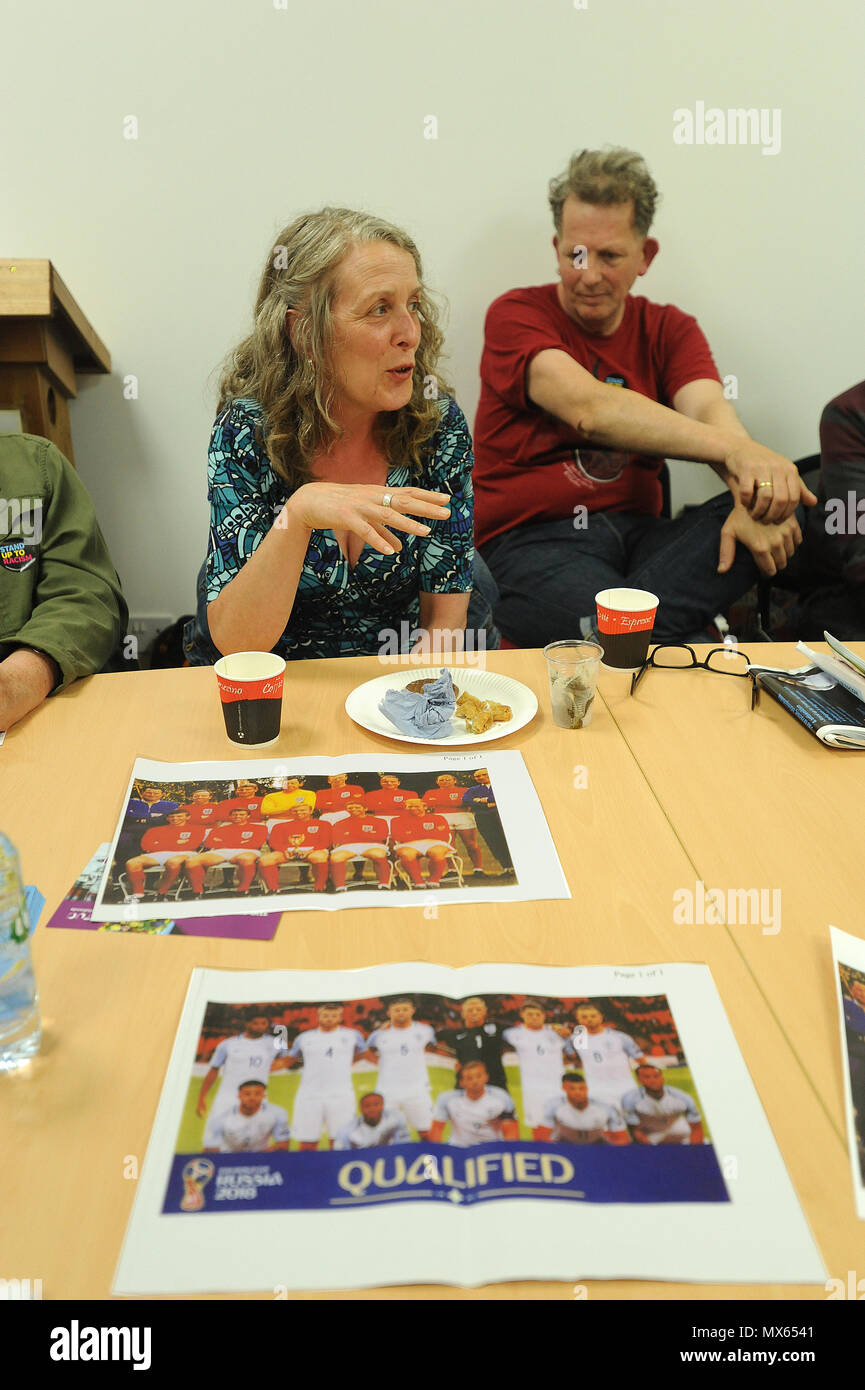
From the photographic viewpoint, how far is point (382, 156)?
257 cm

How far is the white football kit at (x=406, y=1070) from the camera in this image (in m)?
0.73

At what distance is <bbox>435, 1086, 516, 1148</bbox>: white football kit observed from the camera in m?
0.71

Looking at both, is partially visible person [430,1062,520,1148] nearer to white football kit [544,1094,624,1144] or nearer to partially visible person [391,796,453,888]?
white football kit [544,1094,624,1144]

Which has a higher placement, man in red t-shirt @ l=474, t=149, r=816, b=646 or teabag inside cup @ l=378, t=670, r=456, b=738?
man in red t-shirt @ l=474, t=149, r=816, b=646

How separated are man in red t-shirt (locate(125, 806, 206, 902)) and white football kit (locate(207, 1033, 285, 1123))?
0.23 metres

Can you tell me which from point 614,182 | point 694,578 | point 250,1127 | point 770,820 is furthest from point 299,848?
point 614,182

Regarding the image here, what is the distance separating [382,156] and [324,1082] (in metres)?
2.46

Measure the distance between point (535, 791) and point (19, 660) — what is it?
0.73 m

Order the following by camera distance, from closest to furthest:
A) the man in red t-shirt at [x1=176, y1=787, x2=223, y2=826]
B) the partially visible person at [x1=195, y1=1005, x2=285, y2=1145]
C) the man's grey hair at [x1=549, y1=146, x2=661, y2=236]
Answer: the partially visible person at [x1=195, y1=1005, x2=285, y2=1145] → the man in red t-shirt at [x1=176, y1=787, x2=223, y2=826] → the man's grey hair at [x1=549, y1=146, x2=661, y2=236]

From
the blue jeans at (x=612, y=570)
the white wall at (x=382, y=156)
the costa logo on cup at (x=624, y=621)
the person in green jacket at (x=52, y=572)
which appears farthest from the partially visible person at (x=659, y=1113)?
the white wall at (x=382, y=156)

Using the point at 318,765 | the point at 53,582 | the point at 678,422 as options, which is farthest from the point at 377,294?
the point at 678,422

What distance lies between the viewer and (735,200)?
269 cm

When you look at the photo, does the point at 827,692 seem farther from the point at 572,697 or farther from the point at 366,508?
the point at 366,508

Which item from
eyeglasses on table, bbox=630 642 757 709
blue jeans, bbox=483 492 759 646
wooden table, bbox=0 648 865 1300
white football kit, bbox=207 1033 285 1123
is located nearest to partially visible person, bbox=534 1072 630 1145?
wooden table, bbox=0 648 865 1300
